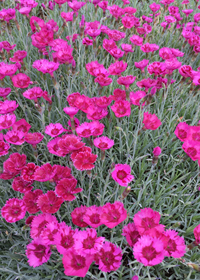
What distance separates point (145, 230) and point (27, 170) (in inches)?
29.8

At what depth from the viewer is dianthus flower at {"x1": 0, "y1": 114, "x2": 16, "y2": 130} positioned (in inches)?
59.5

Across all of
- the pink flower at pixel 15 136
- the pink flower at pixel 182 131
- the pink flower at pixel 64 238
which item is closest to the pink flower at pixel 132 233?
the pink flower at pixel 64 238

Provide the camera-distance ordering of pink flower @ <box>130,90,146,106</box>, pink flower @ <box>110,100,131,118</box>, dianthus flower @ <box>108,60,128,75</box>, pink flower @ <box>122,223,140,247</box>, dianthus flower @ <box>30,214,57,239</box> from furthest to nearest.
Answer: dianthus flower @ <box>108,60,128,75</box> < pink flower @ <box>130,90,146,106</box> < pink flower @ <box>110,100,131,118</box> < dianthus flower @ <box>30,214,57,239</box> < pink flower @ <box>122,223,140,247</box>

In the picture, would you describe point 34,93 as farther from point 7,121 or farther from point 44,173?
point 44,173

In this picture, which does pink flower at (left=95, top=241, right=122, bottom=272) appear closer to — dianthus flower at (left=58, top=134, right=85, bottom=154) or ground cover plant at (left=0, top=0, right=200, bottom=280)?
ground cover plant at (left=0, top=0, right=200, bottom=280)

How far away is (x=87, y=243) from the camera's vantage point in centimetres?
101

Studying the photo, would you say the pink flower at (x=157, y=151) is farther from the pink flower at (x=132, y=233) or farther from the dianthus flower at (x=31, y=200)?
the dianthus flower at (x=31, y=200)

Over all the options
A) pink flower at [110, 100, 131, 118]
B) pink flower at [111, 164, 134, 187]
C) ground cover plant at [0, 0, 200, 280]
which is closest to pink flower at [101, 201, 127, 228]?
ground cover plant at [0, 0, 200, 280]

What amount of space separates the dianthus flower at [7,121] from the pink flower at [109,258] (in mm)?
980

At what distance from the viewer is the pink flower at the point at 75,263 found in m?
0.98

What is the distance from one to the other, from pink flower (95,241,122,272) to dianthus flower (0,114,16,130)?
980mm

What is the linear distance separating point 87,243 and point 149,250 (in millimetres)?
281

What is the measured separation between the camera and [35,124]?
2.15m

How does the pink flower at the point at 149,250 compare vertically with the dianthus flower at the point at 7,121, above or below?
below
